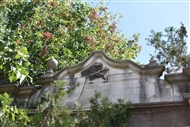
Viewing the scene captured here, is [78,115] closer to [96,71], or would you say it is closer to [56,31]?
[96,71]

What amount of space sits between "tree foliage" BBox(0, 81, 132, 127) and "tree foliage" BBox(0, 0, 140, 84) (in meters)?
3.10

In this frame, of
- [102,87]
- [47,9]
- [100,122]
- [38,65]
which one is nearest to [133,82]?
[102,87]

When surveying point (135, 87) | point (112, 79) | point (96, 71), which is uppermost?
point (96, 71)

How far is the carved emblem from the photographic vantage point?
714cm

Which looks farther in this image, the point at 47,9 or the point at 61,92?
the point at 47,9

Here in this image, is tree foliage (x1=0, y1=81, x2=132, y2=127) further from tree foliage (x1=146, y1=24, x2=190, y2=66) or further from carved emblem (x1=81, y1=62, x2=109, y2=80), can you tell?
tree foliage (x1=146, y1=24, x2=190, y2=66)

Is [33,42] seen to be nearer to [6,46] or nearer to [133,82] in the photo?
[133,82]

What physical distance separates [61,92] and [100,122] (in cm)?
106

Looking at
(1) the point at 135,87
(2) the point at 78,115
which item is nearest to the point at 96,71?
(1) the point at 135,87

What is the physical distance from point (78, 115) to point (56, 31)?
5.24 metres

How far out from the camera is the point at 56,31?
36.2ft

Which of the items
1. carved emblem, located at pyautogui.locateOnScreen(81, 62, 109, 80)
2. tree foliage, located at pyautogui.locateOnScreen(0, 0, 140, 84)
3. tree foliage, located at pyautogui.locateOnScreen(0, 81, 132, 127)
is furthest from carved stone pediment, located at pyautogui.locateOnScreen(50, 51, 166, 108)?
tree foliage, located at pyautogui.locateOnScreen(0, 0, 140, 84)

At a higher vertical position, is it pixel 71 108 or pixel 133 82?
pixel 133 82

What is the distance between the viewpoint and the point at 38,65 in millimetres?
9969
